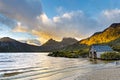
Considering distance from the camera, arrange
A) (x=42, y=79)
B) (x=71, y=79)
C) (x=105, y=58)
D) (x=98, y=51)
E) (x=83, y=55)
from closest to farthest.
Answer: (x=71, y=79) → (x=42, y=79) → (x=105, y=58) → (x=98, y=51) → (x=83, y=55)

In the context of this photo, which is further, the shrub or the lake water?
the shrub

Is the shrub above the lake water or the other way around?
above

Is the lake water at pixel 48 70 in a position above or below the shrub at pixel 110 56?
below

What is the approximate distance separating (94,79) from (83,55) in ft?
350

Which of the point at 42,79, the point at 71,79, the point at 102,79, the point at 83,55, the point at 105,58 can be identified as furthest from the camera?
the point at 83,55

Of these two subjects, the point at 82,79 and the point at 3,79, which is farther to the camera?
the point at 3,79

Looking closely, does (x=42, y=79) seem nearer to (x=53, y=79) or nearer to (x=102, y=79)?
(x=53, y=79)

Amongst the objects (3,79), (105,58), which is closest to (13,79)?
(3,79)

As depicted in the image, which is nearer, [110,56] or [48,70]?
[48,70]

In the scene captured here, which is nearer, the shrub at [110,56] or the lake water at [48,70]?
the lake water at [48,70]

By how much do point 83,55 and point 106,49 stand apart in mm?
30942

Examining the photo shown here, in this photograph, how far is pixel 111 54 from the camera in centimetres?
9612

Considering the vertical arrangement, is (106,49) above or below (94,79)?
above

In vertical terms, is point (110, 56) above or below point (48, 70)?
above
